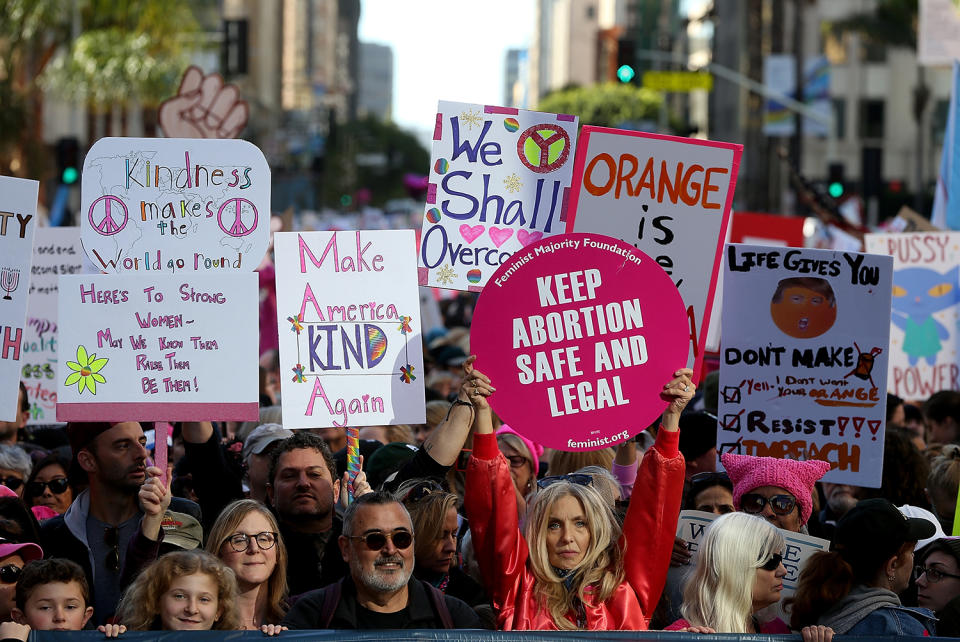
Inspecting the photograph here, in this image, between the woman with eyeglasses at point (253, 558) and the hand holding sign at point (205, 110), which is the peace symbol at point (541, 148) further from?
the hand holding sign at point (205, 110)

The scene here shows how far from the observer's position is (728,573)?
4.85 meters

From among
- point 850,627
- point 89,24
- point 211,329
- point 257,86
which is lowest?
point 850,627

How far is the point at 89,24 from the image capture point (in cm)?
3369

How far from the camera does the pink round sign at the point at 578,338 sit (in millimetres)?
5133

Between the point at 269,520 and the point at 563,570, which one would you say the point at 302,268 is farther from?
the point at 563,570

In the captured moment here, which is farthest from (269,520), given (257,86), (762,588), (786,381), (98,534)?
(257,86)

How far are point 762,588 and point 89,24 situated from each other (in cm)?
3110

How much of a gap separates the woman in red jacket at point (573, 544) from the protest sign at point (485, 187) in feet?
6.61

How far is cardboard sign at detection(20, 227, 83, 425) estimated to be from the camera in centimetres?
862

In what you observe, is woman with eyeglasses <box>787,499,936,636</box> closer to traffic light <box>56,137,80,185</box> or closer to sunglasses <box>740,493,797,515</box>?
sunglasses <box>740,493,797,515</box>

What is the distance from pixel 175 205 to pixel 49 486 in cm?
140

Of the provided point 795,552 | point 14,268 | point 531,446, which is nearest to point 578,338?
point 795,552

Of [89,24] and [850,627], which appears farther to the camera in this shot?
[89,24]

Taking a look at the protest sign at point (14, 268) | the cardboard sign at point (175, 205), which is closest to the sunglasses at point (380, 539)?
the cardboard sign at point (175, 205)
